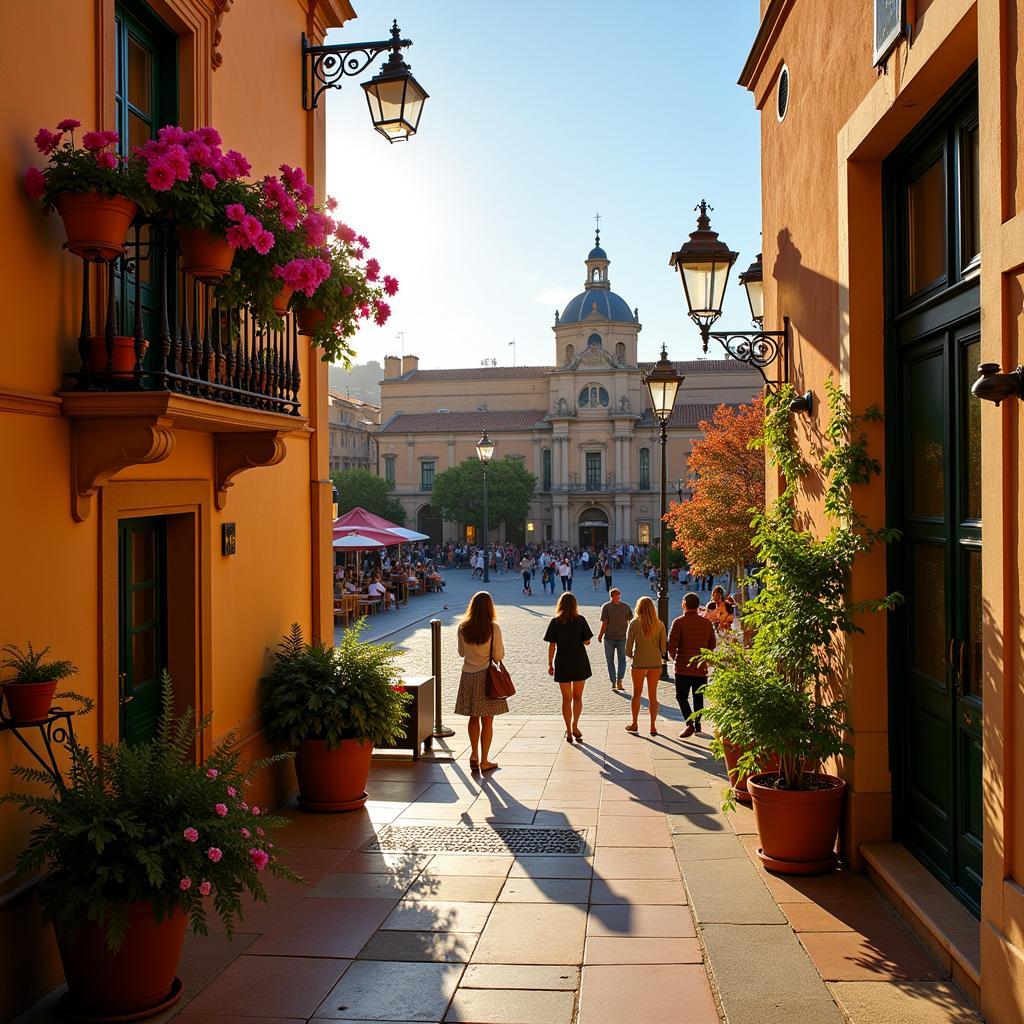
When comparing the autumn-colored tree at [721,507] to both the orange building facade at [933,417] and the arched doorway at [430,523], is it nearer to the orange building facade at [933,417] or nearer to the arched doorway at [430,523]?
the orange building facade at [933,417]

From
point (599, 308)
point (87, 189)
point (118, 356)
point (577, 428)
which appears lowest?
point (118, 356)

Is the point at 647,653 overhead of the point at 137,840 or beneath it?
beneath

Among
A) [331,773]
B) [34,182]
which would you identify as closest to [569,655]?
[331,773]

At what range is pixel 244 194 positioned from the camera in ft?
18.2

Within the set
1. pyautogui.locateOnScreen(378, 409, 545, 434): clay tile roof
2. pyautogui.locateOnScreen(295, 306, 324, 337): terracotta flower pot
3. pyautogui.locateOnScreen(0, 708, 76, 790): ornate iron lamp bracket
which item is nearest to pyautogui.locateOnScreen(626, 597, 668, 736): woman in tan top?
pyautogui.locateOnScreen(295, 306, 324, 337): terracotta flower pot

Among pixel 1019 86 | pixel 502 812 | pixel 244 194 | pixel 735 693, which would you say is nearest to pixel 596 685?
pixel 502 812

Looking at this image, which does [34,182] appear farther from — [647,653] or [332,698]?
[647,653]

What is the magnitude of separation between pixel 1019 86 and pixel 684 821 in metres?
5.46

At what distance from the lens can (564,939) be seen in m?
5.39

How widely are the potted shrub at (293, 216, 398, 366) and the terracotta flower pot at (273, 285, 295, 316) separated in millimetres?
476

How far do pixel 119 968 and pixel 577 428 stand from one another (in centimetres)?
7154

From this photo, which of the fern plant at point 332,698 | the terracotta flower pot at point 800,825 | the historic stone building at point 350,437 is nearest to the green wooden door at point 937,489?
the terracotta flower pot at point 800,825

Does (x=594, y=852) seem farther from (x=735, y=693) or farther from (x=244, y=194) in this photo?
(x=244, y=194)

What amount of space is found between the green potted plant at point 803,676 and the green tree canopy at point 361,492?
5814cm
